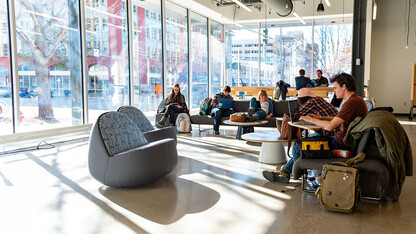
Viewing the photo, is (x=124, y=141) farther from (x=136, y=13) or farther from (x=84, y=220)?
(x=136, y=13)

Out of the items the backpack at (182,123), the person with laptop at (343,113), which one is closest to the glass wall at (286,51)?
the backpack at (182,123)

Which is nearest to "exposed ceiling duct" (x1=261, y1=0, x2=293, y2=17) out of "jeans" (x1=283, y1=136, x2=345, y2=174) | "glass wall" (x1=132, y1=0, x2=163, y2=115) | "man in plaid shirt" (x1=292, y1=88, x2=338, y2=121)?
"glass wall" (x1=132, y1=0, x2=163, y2=115)

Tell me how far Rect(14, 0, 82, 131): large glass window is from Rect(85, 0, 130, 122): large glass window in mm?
427

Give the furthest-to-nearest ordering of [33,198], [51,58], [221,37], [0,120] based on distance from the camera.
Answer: [221,37], [51,58], [0,120], [33,198]

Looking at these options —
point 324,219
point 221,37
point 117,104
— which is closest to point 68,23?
point 117,104

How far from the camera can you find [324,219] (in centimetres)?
337

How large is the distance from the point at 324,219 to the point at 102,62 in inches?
288

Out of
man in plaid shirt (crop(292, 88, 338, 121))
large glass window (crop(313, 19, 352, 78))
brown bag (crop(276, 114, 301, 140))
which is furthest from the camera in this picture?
large glass window (crop(313, 19, 352, 78))

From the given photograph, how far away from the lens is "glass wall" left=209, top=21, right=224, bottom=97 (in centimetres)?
1522

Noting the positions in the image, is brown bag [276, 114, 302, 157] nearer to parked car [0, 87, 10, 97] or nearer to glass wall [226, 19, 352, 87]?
parked car [0, 87, 10, 97]

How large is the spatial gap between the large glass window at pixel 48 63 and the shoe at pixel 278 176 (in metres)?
5.17

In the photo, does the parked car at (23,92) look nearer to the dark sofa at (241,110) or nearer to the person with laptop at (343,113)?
the dark sofa at (241,110)

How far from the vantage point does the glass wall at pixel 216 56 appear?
599 inches

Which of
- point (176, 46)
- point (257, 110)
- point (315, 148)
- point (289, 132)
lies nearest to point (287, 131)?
point (289, 132)
